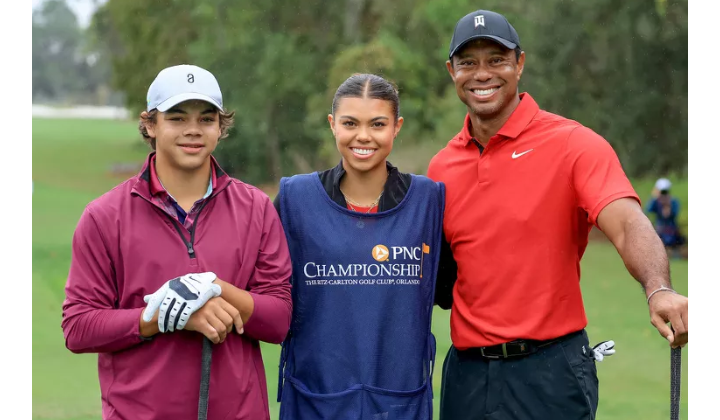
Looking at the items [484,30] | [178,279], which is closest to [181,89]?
[178,279]

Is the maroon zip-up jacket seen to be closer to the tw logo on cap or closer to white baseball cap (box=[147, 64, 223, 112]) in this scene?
white baseball cap (box=[147, 64, 223, 112])

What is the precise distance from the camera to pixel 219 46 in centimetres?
2970

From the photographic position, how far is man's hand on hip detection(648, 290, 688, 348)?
310 centimetres

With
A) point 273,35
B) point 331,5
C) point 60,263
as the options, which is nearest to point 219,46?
point 273,35

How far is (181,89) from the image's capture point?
11.4ft

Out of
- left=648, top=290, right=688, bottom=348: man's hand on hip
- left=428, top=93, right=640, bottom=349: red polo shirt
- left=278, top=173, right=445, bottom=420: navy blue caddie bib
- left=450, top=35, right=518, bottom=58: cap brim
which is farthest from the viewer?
left=450, top=35, right=518, bottom=58: cap brim

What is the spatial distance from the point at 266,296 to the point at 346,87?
3.24 ft

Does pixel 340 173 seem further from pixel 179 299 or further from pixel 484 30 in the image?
pixel 179 299

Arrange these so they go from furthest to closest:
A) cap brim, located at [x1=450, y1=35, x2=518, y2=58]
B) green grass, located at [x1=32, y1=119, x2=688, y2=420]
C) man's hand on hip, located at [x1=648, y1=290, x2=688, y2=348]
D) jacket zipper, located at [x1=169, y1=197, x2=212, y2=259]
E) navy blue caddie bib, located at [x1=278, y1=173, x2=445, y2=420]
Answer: green grass, located at [x1=32, y1=119, x2=688, y2=420], cap brim, located at [x1=450, y1=35, x2=518, y2=58], navy blue caddie bib, located at [x1=278, y1=173, x2=445, y2=420], jacket zipper, located at [x1=169, y1=197, x2=212, y2=259], man's hand on hip, located at [x1=648, y1=290, x2=688, y2=348]

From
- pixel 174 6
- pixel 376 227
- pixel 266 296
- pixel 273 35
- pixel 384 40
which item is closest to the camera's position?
pixel 266 296

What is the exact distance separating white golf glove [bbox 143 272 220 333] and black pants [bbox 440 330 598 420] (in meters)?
1.28

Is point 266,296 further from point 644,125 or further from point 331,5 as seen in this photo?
point 331,5

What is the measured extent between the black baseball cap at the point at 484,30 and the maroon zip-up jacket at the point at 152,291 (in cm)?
122

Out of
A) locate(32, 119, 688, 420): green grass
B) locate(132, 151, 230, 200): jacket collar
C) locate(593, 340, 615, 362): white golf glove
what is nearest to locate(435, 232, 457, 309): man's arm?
locate(593, 340, 615, 362): white golf glove
